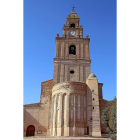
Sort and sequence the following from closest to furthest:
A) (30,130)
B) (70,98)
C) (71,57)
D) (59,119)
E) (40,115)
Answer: (59,119), (70,98), (30,130), (40,115), (71,57)

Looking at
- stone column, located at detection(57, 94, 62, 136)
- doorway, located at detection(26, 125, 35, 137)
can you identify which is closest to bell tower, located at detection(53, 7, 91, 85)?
stone column, located at detection(57, 94, 62, 136)

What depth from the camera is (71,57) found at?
2709 cm

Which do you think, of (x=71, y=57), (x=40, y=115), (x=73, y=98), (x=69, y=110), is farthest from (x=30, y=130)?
(x=71, y=57)

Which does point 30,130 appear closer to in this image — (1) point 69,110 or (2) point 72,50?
(1) point 69,110

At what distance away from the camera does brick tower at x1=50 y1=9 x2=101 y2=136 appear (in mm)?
19156

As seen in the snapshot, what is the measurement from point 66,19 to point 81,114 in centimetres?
1877

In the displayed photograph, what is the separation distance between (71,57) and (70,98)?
343 inches

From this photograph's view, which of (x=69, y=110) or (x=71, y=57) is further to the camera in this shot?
(x=71, y=57)
